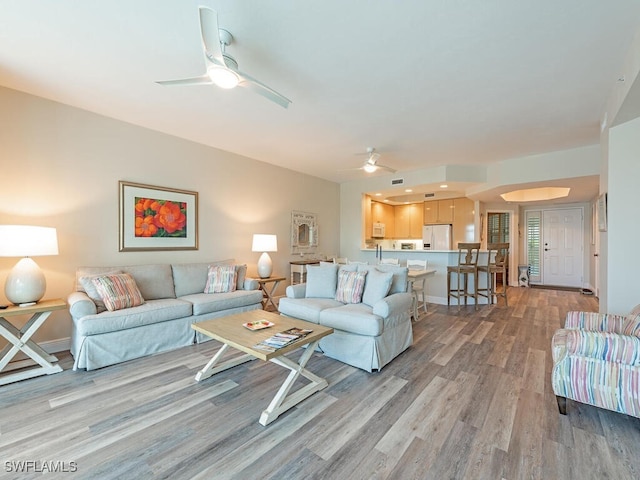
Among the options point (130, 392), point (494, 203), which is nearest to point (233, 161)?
point (130, 392)

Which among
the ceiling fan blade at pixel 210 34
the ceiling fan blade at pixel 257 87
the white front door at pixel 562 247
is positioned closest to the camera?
the ceiling fan blade at pixel 210 34

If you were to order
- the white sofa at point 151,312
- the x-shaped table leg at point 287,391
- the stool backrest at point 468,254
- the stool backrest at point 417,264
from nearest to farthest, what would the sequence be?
the x-shaped table leg at point 287,391, the white sofa at point 151,312, the stool backrest at point 468,254, the stool backrest at point 417,264

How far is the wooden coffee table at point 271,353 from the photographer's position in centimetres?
196

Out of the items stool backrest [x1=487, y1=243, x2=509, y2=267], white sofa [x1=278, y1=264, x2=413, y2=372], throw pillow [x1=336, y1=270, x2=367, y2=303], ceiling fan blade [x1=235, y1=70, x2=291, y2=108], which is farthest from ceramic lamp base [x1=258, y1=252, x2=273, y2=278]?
stool backrest [x1=487, y1=243, x2=509, y2=267]

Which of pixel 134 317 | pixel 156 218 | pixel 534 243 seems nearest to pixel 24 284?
pixel 134 317

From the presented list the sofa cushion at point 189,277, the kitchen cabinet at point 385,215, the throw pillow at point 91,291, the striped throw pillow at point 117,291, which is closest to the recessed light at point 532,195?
the kitchen cabinet at point 385,215

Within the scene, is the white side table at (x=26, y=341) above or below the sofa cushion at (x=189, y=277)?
below

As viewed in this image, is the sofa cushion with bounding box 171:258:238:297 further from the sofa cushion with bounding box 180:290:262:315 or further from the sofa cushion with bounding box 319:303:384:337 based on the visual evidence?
the sofa cushion with bounding box 319:303:384:337

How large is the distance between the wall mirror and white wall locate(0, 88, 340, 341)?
41.1 inches

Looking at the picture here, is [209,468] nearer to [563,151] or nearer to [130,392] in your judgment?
[130,392]

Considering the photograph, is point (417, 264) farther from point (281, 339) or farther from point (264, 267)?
point (281, 339)

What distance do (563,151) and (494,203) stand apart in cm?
311

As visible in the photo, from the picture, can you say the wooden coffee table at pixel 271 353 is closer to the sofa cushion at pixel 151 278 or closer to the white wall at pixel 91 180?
the sofa cushion at pixel 151 278

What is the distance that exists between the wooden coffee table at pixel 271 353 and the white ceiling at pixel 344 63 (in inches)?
85.3
